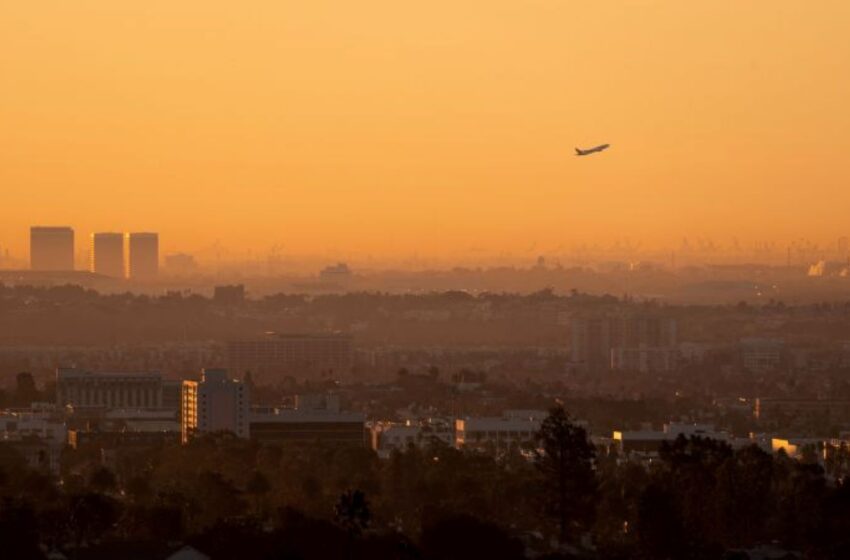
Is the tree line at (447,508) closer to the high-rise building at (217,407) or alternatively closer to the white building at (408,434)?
the white building at (408,434)

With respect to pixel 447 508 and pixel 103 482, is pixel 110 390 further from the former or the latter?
pixel 447 508

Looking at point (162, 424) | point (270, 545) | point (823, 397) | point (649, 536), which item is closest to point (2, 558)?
point (270, 545)

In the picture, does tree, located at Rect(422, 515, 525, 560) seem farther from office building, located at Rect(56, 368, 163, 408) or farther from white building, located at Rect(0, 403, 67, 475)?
office building, located at Rect(56, 368, 163, 408)

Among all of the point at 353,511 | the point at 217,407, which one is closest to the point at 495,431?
the point at 217,407

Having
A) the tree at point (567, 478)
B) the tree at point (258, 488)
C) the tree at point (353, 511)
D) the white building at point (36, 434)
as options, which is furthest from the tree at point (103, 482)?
the tree at point (353, 511)

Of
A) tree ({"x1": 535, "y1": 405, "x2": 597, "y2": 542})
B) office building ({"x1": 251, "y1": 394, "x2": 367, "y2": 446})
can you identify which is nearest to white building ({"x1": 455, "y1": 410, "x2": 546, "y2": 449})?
office building ({"x1": 251, "y1": 394, "x2": 367, "y2": 446})
